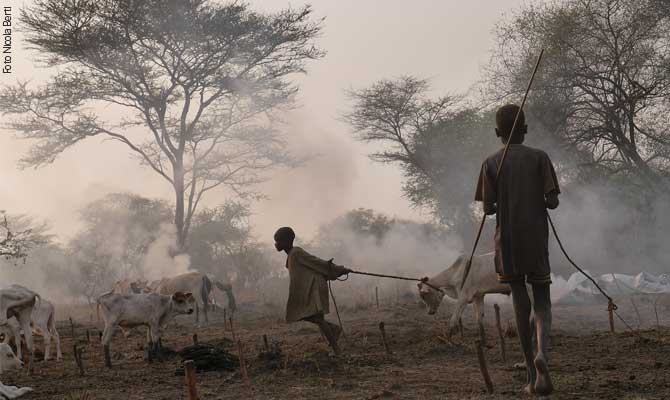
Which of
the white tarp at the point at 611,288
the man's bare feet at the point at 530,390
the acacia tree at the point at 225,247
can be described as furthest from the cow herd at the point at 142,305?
the acacia tree at the point at 225,247

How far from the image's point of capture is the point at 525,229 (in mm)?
5383

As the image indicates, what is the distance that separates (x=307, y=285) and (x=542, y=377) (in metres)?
4.16

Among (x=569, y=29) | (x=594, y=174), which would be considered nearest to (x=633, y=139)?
(x=594, y=174)

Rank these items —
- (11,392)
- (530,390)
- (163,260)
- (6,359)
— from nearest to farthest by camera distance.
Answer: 1. (530,390)
2. (11,392)
3. (6,359)
4. (163,260)

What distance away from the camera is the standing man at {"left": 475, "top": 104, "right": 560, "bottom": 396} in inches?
212

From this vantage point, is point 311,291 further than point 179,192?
No

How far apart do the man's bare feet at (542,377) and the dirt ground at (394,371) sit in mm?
162

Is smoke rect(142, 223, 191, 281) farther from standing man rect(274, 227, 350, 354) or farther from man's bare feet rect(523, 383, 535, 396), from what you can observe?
man's bare feet rect(523, 383, 535, 396)

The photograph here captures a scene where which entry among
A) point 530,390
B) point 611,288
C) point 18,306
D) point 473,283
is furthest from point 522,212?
point 611,288

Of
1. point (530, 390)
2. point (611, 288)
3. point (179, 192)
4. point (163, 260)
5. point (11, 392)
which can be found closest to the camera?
point (530, 390)

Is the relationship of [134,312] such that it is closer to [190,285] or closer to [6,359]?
[6,359]

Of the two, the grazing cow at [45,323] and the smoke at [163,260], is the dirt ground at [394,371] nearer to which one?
the grazing cow at [45,323]

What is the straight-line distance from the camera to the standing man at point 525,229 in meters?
5.38

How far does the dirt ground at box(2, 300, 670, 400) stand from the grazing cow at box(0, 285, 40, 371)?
2.01 feet
